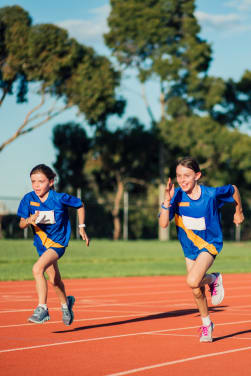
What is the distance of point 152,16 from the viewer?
44.8m

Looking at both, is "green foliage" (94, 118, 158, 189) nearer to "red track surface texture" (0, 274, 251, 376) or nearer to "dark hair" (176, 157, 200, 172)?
"red track surface texture" (0, 274, 251, 376)

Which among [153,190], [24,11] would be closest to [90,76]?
[24,11]

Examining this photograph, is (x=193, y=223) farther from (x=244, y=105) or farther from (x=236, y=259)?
(x=244, y=105)

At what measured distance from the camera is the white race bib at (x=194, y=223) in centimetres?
768

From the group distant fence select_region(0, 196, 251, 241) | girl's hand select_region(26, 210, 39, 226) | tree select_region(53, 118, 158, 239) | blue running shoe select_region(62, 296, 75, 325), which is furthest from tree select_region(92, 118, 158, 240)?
girl's hand select_region(26, 210, 39, 226)

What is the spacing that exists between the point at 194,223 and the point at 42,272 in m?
1.77

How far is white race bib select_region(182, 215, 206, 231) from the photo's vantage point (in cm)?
768

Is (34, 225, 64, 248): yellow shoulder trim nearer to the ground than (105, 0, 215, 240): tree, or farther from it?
nearer to the ground

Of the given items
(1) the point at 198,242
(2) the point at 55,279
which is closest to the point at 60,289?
(2) the point at 55,279

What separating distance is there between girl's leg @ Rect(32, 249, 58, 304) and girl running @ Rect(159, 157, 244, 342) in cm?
143

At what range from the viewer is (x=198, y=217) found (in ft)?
25.2

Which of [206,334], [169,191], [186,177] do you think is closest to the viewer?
[169,191]

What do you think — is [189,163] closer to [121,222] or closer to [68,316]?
[68,316]

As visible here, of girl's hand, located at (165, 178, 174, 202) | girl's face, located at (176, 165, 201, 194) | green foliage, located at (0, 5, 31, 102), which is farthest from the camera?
green foliage, located at (0, 5, 31, 102)
